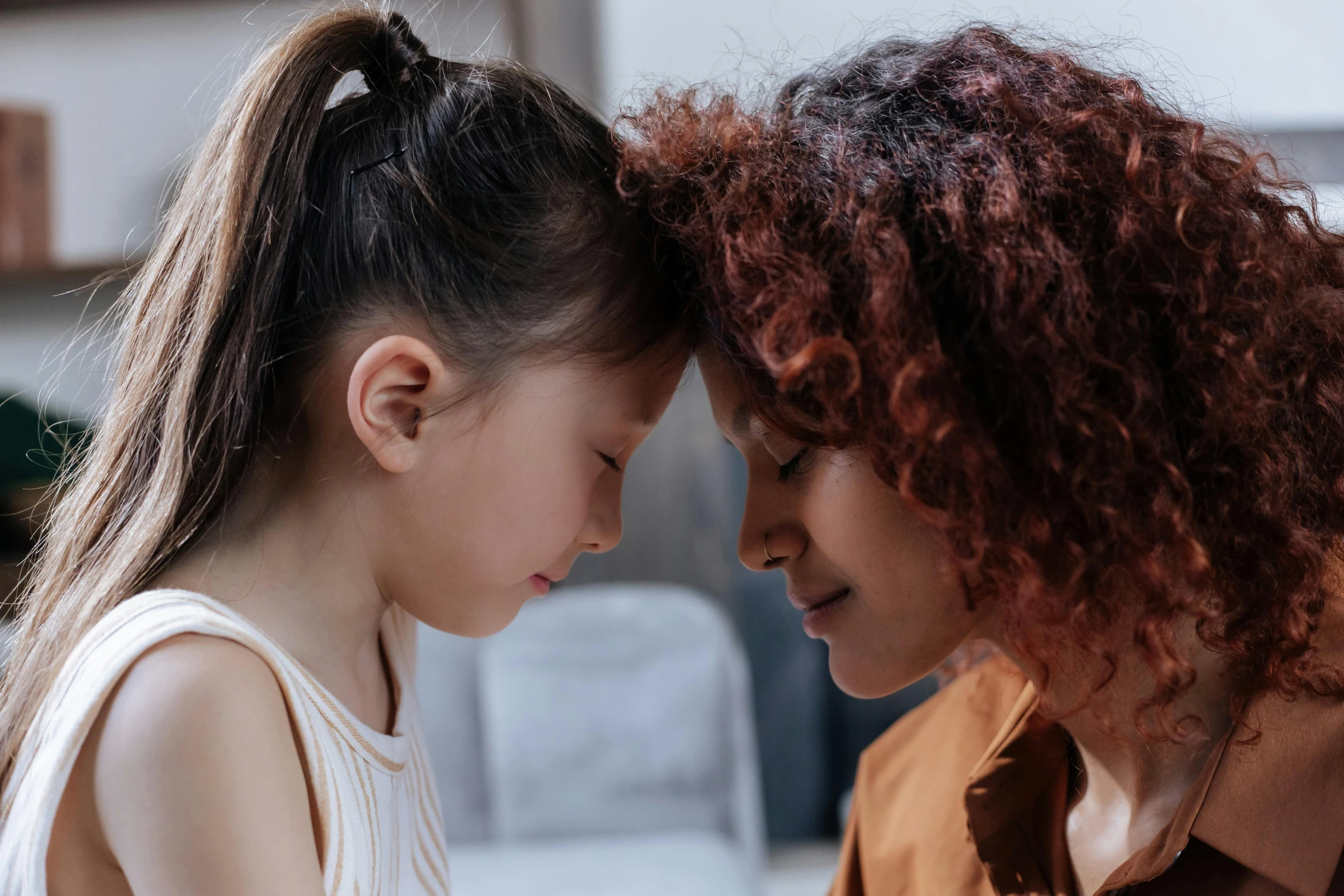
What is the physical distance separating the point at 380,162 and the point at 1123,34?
4.50ft

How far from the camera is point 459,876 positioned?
1486mm

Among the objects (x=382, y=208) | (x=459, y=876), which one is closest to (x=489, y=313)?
(x=382, y=208)

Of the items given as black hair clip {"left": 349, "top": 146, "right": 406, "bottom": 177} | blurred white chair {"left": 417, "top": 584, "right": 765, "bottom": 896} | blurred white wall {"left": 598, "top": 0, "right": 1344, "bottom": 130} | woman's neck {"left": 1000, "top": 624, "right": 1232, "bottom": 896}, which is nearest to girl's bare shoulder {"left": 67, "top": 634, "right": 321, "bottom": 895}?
black hair clip {"left": 349, "top": 146, "right": 406, "bottom": 177}

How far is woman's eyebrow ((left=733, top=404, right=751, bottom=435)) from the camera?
0.73 metres

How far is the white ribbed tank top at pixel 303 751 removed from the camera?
569 mm

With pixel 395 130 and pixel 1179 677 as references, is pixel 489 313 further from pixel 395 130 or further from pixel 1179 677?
pixel 1179 677

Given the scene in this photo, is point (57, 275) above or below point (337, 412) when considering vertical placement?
below

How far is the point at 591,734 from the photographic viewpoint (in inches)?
66.3

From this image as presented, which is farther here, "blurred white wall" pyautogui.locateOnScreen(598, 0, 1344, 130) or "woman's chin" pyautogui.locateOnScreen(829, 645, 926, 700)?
"blurred white wall" pyautogui.locateOnScreen(598, 0, 1344, 130)

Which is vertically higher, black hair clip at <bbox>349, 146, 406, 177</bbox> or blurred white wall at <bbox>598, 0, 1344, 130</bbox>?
black hair clip at <bbox>349, 146, 406, 177</bbox>

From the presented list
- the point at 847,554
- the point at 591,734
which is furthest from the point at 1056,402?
the point at 591,734

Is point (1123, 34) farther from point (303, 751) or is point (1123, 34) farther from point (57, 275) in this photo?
point (57, 275)

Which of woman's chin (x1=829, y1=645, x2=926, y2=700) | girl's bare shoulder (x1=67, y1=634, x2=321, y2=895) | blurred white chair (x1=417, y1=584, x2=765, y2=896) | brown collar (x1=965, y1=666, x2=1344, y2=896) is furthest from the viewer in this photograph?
blurred white chair (x1=417, y1=584, x2=765, y2=896)

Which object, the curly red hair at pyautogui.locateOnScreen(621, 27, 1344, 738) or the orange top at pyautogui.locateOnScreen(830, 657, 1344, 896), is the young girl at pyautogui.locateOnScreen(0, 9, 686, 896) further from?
the orange top at pyautogui.locateOnScreen(830, 657, 1344, 896)
